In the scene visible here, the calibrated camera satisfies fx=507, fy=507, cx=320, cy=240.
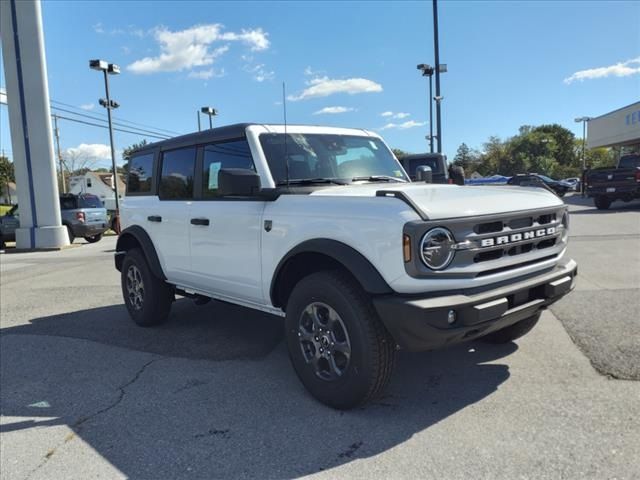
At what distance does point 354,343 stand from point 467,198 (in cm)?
117

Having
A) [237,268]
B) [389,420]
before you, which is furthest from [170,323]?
[389,420]

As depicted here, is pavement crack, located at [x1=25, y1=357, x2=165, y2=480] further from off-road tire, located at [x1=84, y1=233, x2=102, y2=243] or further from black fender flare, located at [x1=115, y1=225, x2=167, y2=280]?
off-road tire, located at [x1=84, y1=233, x2=102, y2=243]

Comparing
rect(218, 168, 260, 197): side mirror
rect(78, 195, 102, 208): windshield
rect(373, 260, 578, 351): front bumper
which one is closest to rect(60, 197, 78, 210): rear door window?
rect(78, 195, 102, 208): windshield

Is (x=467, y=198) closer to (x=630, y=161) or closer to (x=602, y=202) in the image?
(x=602, y=202)

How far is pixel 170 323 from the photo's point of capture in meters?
5.84

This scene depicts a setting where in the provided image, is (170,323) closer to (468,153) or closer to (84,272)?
(84,272)

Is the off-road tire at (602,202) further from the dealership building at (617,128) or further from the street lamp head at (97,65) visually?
the street lamp head at (97,65)

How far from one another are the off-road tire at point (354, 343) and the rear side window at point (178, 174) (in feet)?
6.76

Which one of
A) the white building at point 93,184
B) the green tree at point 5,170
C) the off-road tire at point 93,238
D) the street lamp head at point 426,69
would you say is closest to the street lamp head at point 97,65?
the off-road tire at point 93,238

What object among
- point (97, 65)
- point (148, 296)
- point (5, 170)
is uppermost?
point (97, 65)

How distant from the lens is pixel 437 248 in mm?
2943

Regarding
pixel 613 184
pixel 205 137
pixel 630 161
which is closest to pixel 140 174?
pixel 205 137

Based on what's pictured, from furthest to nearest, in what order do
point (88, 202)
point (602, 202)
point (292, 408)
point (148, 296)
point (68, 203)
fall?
point (602, 202)
point (88, 202)
point (68, 203)
point (148, 296)
point (292, 408)

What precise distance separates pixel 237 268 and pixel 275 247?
1.96 ft
